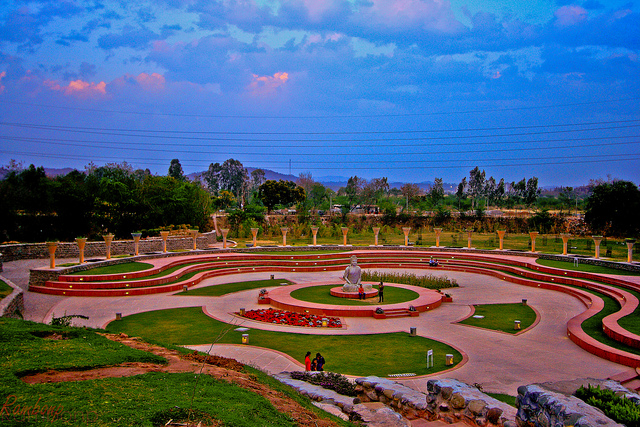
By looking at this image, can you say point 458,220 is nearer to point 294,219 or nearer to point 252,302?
point 294,219

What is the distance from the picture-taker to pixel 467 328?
14.7 meters

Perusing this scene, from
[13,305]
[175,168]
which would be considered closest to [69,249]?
[13,305]

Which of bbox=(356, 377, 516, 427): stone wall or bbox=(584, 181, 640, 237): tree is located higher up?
bbox=(584, 181, 640, 237): tree

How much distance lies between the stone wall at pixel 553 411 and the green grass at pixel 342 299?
35.3 ft

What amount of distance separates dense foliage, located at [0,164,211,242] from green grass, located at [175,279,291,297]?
55.3 ft

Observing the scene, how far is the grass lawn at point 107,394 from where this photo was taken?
4.67m

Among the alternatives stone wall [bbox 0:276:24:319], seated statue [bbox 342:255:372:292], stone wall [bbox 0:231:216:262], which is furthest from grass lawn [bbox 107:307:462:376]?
stone wall [bbox 0:231:216:262]

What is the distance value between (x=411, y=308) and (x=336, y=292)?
3965 mm

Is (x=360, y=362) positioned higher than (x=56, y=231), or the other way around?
(x=56, y=231)

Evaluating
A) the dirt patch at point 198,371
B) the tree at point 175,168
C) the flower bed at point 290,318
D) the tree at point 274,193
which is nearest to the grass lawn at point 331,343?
the flower bed at point 290,318

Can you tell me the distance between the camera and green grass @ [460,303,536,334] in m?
14.8

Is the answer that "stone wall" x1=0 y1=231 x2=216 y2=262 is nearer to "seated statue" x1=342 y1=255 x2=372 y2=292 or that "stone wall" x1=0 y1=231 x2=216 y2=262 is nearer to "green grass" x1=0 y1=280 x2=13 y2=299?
"green grass" x1=0 y1=280 x2=13 y2=299

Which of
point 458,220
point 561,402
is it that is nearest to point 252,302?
point 561,402

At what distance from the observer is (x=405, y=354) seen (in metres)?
11.9
